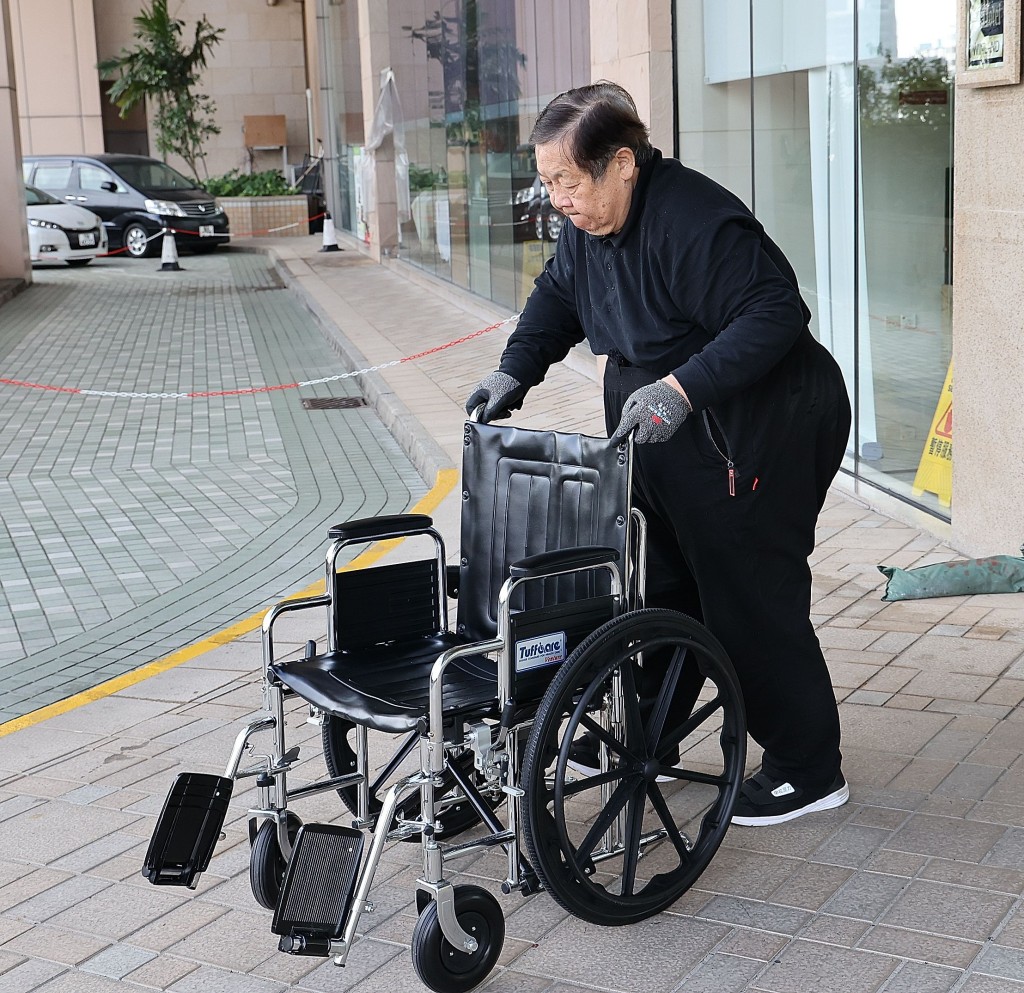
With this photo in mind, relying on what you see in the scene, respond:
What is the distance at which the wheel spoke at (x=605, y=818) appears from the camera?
9.12 ft

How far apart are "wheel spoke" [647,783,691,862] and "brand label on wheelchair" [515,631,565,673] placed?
1.16ft

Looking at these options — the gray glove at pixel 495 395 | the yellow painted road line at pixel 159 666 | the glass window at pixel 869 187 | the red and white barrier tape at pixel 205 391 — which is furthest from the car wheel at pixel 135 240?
the gray glove at pixel 495 395

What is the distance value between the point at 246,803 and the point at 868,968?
1.73 m

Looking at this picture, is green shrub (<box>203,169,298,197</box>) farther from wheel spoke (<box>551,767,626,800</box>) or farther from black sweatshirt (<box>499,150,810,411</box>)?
wheel spoke (<box>551,767,626,800</box>)

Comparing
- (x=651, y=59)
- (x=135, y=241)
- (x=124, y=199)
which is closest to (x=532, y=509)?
(x=651, y=59)

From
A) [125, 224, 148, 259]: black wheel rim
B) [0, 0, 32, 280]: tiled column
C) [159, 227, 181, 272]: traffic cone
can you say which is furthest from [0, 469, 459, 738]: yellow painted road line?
[125, 224, 148, 259]: black wheel rim

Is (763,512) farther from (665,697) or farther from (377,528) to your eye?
(377,528)

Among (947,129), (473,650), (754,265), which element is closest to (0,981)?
(473,650)

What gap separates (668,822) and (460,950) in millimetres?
542

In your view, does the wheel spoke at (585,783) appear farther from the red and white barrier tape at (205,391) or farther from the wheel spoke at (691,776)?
the red and white barrier tape at (205,391)

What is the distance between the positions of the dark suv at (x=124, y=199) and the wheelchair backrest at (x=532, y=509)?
2345 centimetres

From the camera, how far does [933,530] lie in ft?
19.4

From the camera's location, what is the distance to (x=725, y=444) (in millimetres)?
3094

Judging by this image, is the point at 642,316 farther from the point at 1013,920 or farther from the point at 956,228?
the point at 956,228
